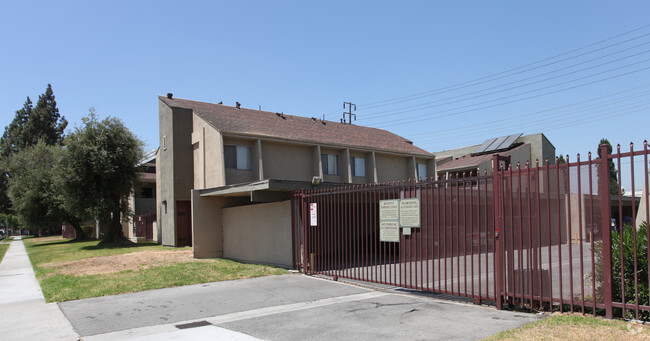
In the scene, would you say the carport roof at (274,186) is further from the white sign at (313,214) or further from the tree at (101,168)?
the tree at (101,168)

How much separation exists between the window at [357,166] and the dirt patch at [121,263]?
1194cm

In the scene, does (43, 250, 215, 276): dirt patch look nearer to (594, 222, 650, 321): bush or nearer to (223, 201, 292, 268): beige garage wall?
(223, 201, 292, 268): beige garage wall

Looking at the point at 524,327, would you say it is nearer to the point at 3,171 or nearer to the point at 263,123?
the point at 263,123

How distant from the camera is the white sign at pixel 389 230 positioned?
9.91 metres

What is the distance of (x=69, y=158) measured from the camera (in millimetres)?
27516

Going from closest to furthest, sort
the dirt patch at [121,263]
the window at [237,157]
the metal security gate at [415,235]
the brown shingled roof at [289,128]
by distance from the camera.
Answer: the metal security gate at [415,235], the dirt patch at [121,263], the window at [237,157], the brown shingled roof at [289,128]

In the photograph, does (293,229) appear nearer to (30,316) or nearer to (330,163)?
(30,316)

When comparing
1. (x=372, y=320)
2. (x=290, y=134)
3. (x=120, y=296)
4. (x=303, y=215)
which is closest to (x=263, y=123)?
(x=290, y=134)

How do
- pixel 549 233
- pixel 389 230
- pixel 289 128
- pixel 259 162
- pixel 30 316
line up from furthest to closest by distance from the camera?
pixel 289 128 → pixel 259 162 → pixel 389 230 → pixel 30 316 → pixel 549 233

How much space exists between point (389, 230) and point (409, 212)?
797mm

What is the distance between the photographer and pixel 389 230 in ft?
33.2

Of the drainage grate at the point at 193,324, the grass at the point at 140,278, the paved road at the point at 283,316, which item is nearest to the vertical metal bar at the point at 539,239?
the paved road at the point at 283,316

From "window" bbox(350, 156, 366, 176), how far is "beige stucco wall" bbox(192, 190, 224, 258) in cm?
1085

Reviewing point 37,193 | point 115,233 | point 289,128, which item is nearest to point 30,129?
point 37,193
